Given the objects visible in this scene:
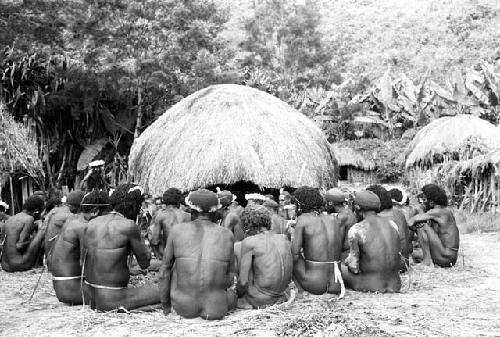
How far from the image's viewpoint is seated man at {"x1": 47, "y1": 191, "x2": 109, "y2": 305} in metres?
5.89

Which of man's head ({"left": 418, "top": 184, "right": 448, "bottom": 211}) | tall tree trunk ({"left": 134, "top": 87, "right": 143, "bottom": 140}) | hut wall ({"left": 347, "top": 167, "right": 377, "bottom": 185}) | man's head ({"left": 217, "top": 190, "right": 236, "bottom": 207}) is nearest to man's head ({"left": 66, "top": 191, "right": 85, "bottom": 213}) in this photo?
man's head ({"left": 217, "top": 190, "right": 236, "bottom": 207})

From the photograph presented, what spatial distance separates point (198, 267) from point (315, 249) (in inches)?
60.3

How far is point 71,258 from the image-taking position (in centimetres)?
590

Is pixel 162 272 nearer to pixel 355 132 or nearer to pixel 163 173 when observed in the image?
pixel 163 173

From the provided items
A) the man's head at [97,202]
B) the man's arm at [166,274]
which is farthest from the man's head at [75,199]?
the man's arm at [166,274]

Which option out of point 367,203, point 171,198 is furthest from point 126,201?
point 367,203

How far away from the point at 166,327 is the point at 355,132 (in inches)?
626

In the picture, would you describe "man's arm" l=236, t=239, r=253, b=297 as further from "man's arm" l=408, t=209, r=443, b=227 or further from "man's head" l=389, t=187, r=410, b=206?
"man's head" l=389, t=187, r=410, b=206

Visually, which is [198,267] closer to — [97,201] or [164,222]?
[97,201]

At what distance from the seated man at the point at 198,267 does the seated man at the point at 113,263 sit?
0.39 meters

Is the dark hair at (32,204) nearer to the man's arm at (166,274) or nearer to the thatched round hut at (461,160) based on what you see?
the man's arm at (166,274)

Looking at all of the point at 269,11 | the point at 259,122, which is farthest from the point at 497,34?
the point at 259,122

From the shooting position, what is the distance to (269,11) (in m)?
28.5

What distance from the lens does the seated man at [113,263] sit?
5.44 m
